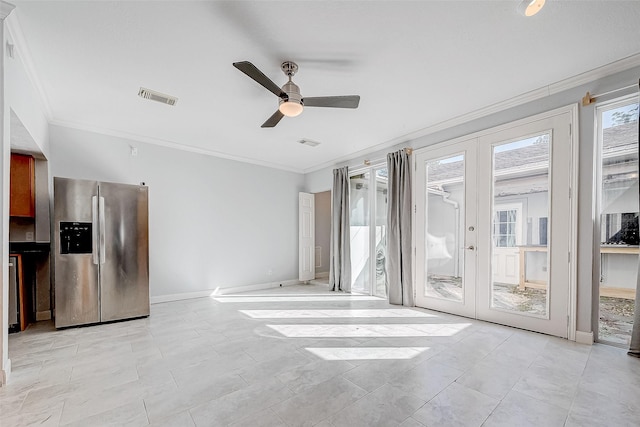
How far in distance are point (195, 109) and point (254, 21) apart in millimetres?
1828

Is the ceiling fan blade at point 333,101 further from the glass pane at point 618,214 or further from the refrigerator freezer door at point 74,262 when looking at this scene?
the refrigerator freezer door at point 74,262

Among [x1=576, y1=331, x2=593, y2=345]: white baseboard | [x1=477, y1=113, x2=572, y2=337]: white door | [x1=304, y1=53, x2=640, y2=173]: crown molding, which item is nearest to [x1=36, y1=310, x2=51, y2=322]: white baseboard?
[x1=304, y1=53, x2=640, y2=173]: crown molding

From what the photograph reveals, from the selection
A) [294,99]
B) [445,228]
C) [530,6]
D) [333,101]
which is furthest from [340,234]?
[530,6]

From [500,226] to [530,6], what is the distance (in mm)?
2401

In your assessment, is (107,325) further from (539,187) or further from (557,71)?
(557,71)

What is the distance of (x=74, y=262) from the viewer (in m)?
3.39

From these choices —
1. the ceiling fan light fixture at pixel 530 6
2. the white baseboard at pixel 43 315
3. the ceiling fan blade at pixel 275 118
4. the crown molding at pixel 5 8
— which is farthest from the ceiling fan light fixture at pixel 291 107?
the white baseboard at pixel 43 315

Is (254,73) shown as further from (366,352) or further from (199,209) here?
(199,209)

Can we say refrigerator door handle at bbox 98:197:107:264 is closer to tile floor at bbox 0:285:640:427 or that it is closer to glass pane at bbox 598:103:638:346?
tile floor at bbox 0:285:640:427

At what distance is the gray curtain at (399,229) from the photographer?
171 inches

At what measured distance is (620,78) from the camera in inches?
104

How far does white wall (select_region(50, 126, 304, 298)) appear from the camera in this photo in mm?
4188

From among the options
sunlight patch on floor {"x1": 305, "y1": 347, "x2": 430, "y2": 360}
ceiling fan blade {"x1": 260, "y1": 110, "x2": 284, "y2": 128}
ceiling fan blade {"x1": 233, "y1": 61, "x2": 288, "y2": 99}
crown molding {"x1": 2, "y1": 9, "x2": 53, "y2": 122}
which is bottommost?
sunlight patch on floor {"x1": 305, "y1": 347, "x2": 430, "y2": 360}

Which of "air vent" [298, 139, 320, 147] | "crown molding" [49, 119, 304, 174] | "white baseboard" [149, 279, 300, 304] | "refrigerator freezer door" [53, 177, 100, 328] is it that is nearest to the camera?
"refrigerator freezer door" [53, 177, 100, 328]
